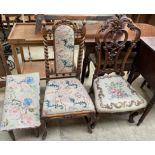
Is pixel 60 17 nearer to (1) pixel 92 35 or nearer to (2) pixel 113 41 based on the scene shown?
(1) pixel 92 35

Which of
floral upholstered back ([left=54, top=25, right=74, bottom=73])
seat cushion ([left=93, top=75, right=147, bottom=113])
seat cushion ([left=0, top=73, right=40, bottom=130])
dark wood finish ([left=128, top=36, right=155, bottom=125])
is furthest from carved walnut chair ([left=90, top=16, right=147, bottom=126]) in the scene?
seat cushion ([left=0, top=73, right=40, bottom=130])

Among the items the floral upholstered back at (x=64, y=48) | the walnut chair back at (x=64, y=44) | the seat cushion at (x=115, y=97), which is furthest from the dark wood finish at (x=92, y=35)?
the seat cushion at (x=115, y=97)

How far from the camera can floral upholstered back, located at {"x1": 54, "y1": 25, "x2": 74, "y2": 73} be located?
4.65 feet

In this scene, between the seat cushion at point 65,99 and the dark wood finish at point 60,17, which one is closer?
the seat cushion at point 65,99

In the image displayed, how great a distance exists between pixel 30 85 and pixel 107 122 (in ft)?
2.75

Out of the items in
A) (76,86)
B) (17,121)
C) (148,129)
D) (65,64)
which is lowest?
(148,129)

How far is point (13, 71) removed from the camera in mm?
2342

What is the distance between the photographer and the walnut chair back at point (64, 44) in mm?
1407

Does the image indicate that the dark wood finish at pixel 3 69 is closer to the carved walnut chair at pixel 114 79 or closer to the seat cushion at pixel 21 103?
the seat cushion at pixel 21 103

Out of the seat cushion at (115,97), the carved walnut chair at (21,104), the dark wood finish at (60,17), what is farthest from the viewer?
the dark wood finish at (60,17)

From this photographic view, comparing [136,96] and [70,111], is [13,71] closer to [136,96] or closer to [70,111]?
[70,111]

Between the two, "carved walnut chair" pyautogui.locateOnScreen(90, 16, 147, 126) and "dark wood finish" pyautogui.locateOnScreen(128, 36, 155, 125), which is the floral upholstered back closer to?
"carved walnut chair" pyautogui.locateOnScreen(90, 16, 147, 126)

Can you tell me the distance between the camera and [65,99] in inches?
56.5

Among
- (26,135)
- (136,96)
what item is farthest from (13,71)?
(136,96)
